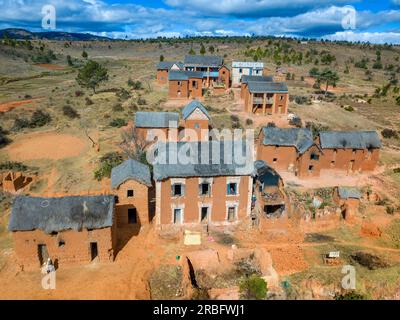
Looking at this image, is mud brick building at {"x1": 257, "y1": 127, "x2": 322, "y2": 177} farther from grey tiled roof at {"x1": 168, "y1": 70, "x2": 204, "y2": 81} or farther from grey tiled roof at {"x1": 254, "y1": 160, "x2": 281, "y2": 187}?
grey tiled roof at {"x1": 168, "y1": 70, "x2": 204, "y2": 81}

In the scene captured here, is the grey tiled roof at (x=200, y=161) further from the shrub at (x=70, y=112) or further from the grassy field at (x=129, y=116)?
the shrub at (x=70, y=112)

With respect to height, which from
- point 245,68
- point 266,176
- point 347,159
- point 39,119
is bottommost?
point 347,159

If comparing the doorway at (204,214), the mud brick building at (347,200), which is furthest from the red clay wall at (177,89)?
the doorway at (204,214)

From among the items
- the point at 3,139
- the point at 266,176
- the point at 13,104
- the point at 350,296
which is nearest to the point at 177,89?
the point at 3,139

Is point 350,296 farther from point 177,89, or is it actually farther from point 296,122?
point 177,89

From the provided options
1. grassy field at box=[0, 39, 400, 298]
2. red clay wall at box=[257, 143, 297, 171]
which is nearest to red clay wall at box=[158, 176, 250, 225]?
grassy field at box=[0, 39, 400, 298]
